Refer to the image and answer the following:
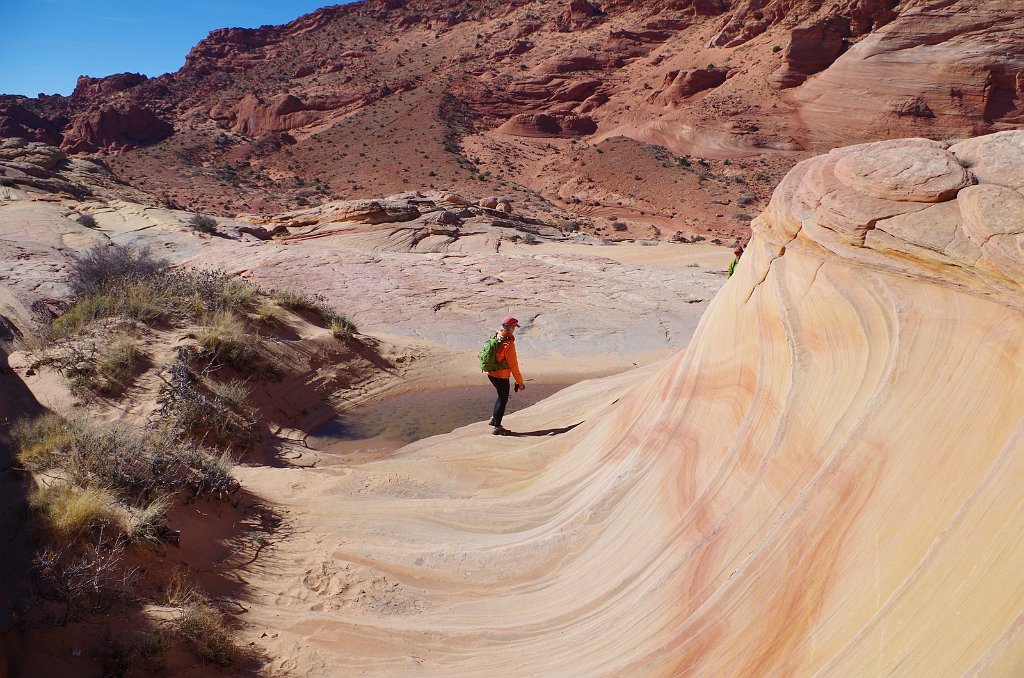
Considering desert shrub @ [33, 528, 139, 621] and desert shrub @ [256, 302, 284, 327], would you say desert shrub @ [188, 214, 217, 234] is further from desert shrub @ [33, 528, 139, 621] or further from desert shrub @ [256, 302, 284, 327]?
desert shrub @ [33, 528, 139, 621]

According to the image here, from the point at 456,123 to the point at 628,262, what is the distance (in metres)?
33.3

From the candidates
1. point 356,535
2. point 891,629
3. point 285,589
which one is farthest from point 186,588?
point 891,629

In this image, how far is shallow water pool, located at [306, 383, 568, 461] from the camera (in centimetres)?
818

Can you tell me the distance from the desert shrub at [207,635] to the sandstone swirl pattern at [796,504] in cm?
44

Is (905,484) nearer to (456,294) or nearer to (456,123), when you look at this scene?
(456,294)

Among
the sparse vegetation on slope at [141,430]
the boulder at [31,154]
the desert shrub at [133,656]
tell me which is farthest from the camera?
the boulder at [31,154]

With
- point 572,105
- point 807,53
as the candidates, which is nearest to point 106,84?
point 572,105

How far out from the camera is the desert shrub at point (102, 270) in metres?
→ 10.0

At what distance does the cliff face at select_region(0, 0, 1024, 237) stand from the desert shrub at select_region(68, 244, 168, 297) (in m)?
21.9

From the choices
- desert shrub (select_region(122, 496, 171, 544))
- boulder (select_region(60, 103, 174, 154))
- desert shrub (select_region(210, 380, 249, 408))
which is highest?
boulder (select_region(60, 103, 174, 154))

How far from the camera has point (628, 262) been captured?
16.7 meters

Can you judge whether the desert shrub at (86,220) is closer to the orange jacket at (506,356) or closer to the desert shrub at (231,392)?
the desert shrub at (231,392)

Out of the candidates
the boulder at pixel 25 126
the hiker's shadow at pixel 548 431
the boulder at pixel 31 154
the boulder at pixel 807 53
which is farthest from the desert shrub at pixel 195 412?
the boulder at pixel 25 126

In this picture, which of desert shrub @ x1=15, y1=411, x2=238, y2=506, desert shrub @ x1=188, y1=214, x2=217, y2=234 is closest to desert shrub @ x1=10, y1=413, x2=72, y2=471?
desert shrub @ x1=15, y1=411, x2=238, y2=506
